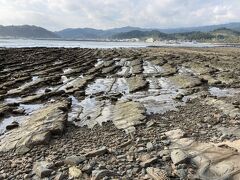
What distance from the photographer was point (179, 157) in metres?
9.20

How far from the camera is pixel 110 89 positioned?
2280 cm

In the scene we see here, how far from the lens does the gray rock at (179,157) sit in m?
9.01

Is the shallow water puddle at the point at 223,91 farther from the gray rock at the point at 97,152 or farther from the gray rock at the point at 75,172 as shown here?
the gray rock at the point at 75,172

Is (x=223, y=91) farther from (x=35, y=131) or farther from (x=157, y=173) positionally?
(x=157, y=173)

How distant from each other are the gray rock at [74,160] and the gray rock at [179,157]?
237cm

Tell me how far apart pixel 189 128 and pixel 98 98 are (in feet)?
24.9

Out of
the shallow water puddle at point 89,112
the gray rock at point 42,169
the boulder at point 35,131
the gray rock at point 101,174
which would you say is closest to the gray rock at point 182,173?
the gray rock at point 101,174

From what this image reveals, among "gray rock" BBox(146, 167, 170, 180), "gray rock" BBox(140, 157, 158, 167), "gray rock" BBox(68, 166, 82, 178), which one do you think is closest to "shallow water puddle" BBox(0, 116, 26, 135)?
"gray rock" BBox(68, 166, 82, 178)

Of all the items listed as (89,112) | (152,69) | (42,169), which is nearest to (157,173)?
(42,169)

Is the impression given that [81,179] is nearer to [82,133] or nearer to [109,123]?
[82,133]

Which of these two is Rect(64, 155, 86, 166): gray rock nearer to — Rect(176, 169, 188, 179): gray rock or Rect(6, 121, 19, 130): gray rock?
Rect(176, 169, 188, 179): gray rock

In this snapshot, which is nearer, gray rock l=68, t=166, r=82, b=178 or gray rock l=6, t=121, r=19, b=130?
gray rock l=68, t=166, r=82, b=178

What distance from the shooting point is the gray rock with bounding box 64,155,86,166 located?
9.24 meters

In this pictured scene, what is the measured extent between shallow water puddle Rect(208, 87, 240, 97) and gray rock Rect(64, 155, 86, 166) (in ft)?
43.0
